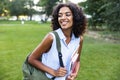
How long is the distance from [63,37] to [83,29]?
41 centimetres

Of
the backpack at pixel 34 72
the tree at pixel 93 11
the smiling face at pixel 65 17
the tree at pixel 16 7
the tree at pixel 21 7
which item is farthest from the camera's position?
the tree at pixel 21 7

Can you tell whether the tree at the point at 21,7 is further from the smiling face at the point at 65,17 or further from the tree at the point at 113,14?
the smiling face at the point at 65,17

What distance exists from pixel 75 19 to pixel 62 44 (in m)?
0.36

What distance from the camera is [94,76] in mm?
9617

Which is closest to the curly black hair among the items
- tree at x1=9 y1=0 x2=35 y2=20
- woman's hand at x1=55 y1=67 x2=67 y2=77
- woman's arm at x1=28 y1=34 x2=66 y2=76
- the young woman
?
the young woman

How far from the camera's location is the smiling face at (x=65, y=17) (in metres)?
3.58

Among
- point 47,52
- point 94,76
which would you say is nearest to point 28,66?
point 47,52

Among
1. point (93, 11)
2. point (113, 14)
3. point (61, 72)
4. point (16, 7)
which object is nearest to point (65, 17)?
point (61, 72)

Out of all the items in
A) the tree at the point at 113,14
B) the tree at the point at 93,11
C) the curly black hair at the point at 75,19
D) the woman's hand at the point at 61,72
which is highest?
the curly black hair at the point at 75,19

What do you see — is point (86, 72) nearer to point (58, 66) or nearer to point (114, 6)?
point (58, 66)

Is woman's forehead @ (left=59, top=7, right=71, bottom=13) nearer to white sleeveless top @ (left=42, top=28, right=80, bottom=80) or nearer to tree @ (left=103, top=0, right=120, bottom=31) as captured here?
white sleeveless top @ (left=42, top=28, right=80, bottom=80)

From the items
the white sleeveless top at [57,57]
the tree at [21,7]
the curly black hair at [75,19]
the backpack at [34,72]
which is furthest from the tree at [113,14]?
the tree at [21,7]

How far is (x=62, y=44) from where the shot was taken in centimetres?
346

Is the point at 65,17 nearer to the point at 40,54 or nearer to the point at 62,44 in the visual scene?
the point at 62,44
